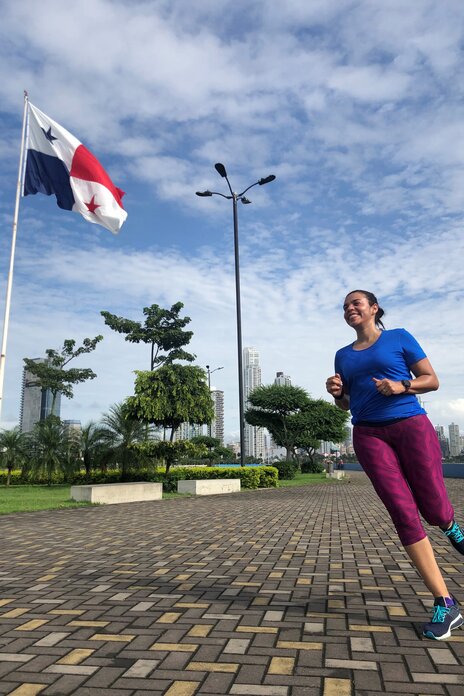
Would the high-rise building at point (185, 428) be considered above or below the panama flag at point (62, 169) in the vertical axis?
below

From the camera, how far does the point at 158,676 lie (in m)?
2.38

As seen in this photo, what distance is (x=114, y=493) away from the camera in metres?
13.0

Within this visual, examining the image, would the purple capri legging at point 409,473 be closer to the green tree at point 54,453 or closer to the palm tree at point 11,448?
the green tree at point 54,453

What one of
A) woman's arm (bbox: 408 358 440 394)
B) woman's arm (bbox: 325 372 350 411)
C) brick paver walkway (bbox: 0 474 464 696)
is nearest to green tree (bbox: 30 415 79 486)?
brick paver walkway (bbox: 0 474 464 696)

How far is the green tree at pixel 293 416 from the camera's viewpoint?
41.7 metres

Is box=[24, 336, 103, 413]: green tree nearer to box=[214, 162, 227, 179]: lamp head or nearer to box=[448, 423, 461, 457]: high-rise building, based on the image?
box=[214, 162, 227, 179]: lamp head

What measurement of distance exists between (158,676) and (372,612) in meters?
1.53

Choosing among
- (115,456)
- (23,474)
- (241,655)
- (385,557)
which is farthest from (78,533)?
(23,474)

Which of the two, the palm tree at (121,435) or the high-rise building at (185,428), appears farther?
the high-rise building at (185,428)

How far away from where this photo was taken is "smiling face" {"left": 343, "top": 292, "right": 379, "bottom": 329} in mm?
3281

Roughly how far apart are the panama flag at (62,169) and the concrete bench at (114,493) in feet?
20.3

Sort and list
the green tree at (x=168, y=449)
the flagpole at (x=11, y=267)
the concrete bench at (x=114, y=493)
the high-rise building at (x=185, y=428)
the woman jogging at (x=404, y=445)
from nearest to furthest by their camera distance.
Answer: the woman jogging at (x=404, y=445) < the flagpole at (x=11, y=267) < the concrete bench at (x=114, y=493) < the green tree at (x=168, y=449) < the high-rise building at (x=185, y=428)

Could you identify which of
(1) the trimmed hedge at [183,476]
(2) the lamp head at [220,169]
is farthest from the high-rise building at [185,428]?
(2) the lamp head at [220,169]

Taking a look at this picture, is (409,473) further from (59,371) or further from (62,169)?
(59,371)
